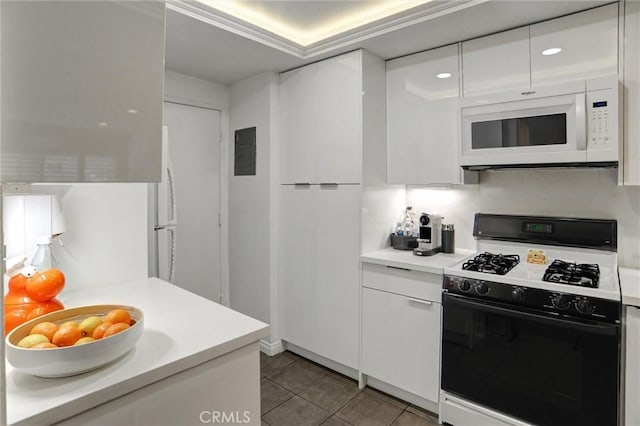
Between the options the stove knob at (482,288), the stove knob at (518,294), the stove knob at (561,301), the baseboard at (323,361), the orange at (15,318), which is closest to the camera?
the orange at (15,318)

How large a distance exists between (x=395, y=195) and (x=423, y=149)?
46cm

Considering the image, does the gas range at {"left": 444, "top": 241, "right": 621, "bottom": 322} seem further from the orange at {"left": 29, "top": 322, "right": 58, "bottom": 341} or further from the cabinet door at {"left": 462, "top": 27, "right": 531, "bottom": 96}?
the orange at {"left": 29, "top": 322, "right": 58, "bottom": 341}

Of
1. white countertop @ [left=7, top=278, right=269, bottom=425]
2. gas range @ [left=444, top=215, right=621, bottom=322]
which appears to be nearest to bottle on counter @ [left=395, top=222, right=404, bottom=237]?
gas range @ [left=444, top=215, right=621, bottom=322]

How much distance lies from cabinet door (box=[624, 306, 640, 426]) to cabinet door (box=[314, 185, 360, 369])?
56.9 inches

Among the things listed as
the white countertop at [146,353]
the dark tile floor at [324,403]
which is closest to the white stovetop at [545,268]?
the dark tile floor at [324,403]

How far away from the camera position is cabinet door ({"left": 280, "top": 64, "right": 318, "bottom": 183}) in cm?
282

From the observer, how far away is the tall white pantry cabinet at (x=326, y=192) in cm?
256

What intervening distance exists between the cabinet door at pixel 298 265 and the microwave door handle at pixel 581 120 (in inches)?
66.5

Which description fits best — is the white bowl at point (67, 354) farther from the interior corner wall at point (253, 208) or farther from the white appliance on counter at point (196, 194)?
the white appliance on counter at point (196, 194)

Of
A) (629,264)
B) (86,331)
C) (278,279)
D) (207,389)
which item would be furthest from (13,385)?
(629,264)

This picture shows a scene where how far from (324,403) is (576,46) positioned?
2.55 m

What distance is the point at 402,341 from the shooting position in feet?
7.72

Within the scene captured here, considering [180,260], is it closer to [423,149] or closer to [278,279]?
[278,279]

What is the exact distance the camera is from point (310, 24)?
8.32 ft
